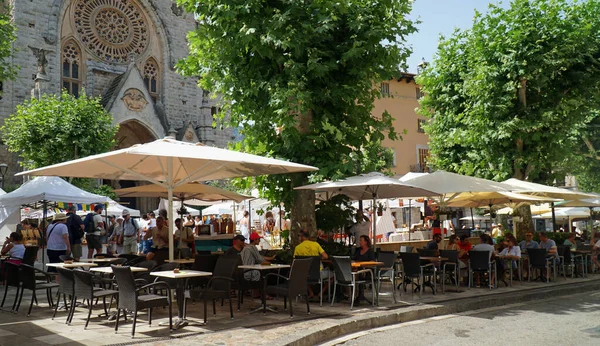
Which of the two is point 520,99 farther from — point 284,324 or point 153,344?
point 153,344

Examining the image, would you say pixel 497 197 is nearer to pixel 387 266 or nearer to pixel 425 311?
pixel 387 266

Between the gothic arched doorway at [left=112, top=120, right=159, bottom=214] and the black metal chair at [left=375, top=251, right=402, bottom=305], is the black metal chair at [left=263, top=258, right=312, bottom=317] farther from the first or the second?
the gothic arched doorway at [left=112, top=120, right=159, bottom=214]

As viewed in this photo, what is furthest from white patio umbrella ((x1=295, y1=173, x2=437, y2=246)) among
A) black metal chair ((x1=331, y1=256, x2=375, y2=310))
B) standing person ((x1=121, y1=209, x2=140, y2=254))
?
standing person ((x1=121, y1=209, x2=140, y2=254))

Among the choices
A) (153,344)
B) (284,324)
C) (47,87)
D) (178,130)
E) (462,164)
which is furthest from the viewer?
(178,130)

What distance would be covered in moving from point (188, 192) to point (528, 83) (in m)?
11.4

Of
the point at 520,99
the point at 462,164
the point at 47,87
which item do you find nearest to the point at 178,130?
the point at 47,87

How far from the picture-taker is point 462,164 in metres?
21.8

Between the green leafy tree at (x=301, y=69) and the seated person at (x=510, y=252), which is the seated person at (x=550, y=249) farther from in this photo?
the green leafy tree at (x=301, y=69)

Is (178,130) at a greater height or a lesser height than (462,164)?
greater

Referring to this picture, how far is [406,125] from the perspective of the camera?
42250 mm

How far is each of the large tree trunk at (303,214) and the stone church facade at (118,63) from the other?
16.1 meters

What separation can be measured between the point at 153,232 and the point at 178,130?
21372 millimetres

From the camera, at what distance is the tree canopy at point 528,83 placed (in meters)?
18.1

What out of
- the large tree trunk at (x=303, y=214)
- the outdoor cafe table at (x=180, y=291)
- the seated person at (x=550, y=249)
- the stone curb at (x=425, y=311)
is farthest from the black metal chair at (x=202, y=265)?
the seated person at (x=550, y=249)
